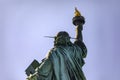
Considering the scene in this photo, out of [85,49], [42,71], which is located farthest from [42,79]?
[85,49]

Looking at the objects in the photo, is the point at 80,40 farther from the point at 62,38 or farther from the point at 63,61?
the point at 63,61

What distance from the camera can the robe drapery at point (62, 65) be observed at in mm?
22938

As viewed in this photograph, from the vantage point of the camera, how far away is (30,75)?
23.0 meters

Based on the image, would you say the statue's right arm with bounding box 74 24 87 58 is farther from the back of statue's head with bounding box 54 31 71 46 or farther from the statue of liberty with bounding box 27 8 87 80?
the back of statue's head with bounding box 54 31 71 46

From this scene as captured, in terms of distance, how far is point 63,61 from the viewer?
76.2 feet

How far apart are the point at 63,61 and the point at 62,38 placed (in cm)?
71

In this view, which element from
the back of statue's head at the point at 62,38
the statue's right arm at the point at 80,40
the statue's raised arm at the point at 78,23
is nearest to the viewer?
the back of statue's head at the point at 62,38

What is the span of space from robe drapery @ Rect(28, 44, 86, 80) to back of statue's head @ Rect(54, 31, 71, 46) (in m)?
0.14

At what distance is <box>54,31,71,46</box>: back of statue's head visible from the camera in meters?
23.6

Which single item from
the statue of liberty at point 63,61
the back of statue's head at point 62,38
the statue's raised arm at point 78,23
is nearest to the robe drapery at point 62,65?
the statue of liberty at point 63,61

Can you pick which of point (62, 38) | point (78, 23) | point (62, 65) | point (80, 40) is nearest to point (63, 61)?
point (62, 65)

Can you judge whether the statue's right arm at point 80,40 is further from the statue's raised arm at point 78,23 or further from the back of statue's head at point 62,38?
the back of statue's head at point 62,38

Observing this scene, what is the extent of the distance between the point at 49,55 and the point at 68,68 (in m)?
0.65

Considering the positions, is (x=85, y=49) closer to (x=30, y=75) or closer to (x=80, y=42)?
(x=80, y=42)
